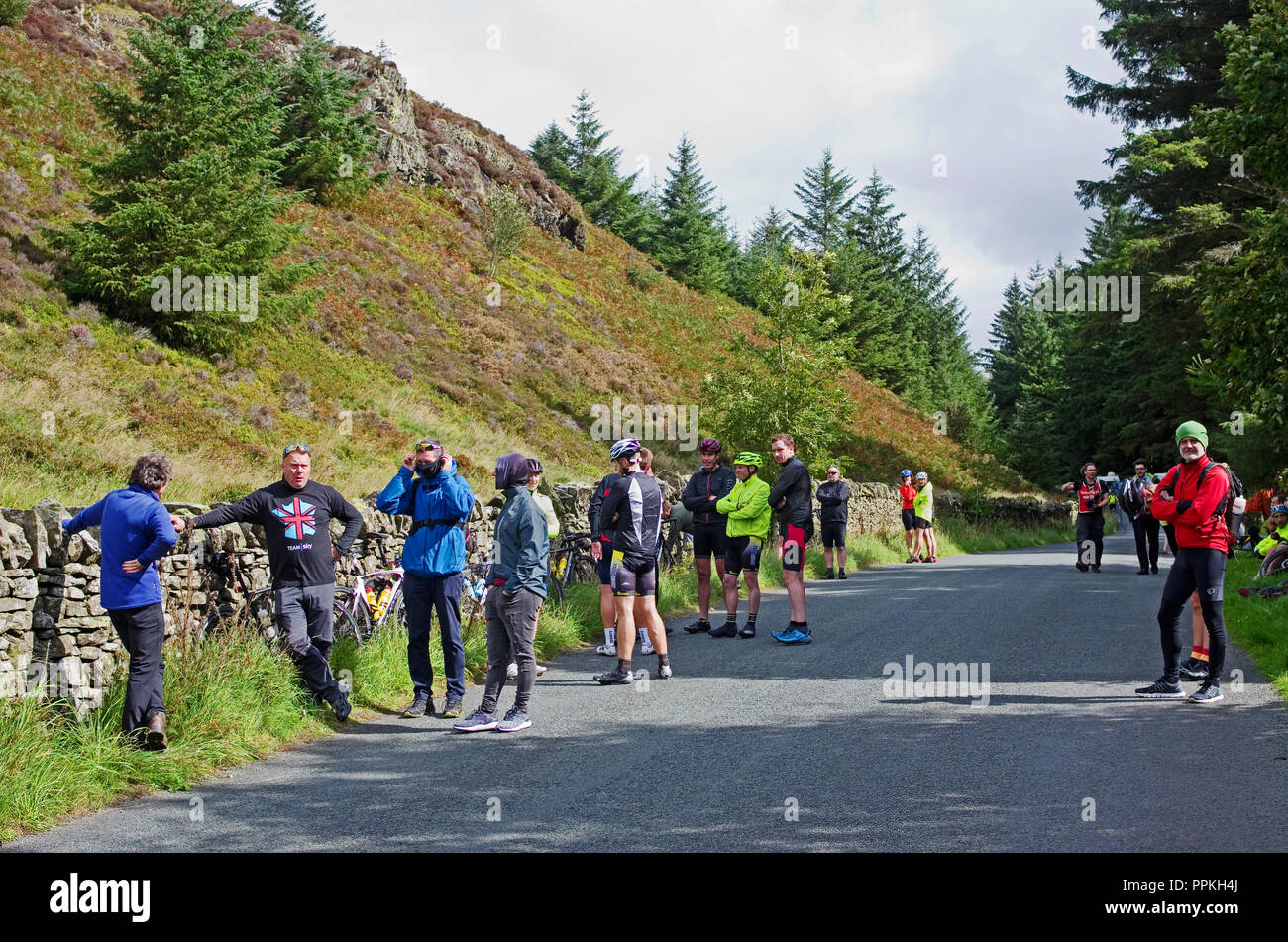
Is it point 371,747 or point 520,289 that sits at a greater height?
point 520,289

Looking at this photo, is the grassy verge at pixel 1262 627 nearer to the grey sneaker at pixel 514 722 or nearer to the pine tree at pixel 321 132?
the grey sneaker at pixel 514 722

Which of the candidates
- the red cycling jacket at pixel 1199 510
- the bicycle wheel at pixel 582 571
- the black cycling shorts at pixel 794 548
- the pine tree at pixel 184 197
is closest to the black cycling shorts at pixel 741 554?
the black cycling shorts at pixel 794 548

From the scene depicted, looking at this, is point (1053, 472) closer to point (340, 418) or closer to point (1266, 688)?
point (340, 418)

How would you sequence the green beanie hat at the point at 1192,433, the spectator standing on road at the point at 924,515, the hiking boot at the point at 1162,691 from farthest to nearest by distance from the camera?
the spectator standing on road at the point at 924,515 → the green beanie hat at the point at 1192,433 → the hiking boot at the point at 1162,691

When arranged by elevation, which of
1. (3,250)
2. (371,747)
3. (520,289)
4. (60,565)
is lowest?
(371,747)

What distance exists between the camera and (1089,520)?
63.3 ft

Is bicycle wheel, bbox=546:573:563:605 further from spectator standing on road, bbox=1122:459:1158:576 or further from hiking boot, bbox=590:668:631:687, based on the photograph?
spectator standing on road, bbox=1122:459:1158:576

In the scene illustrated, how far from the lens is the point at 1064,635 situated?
1106 centimetres

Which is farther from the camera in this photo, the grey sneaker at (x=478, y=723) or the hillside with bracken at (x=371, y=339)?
the hillside with bracken at (x=371, y=339)

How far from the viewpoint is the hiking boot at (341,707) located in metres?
7.43

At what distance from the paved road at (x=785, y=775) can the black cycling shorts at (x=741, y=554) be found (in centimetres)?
178

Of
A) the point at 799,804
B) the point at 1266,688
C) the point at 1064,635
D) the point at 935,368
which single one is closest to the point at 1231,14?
the point at 1064,635

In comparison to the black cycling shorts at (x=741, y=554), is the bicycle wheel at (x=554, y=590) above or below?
below
